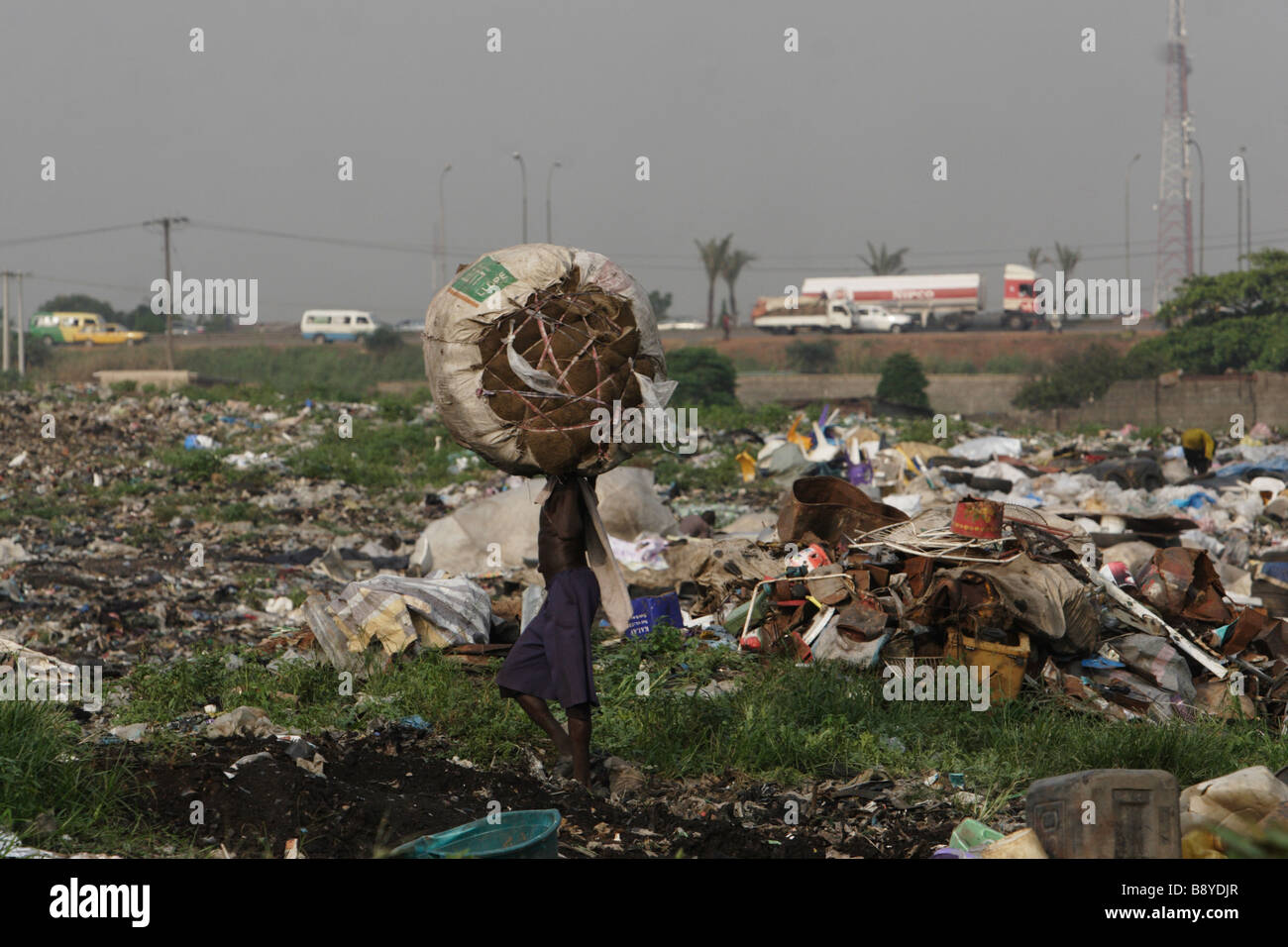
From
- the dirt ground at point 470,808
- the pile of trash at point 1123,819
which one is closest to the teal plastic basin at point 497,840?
the dirt ground at point 470,808

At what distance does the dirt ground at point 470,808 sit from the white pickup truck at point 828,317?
3968 cm

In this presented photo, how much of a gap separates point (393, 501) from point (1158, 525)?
26.7 ft

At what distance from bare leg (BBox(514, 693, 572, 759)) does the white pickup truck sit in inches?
1563

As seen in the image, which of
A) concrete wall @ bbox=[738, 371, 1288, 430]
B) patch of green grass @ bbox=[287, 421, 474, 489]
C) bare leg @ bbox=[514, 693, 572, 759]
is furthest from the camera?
concrete wall @ bbox=[738, 371, 1288, 430]

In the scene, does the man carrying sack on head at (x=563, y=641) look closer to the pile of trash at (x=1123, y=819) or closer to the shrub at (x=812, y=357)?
the pile of trash at (x=1123, y=819)

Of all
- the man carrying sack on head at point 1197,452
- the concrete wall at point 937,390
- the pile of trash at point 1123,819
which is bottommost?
the pile of trash at point 1123,819

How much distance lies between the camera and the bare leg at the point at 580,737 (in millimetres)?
4379

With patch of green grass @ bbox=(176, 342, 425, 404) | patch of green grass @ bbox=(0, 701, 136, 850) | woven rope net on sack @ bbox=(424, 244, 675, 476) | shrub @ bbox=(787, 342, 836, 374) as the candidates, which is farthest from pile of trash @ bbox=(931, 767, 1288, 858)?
shrub @ bbox=(787, 342, 836, 374)

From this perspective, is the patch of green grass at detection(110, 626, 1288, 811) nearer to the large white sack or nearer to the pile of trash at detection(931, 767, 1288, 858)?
the pile of trash at detection(931, 767, 1288, 858)

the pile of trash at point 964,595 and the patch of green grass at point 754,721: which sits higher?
the pile of trash at point 964,595

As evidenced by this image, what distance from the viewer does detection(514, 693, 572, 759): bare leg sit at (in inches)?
177

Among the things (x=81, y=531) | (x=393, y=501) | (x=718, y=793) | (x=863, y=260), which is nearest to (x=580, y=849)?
(x=718, y=793)

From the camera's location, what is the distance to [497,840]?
3248 mm

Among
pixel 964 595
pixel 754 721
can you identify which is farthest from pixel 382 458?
pixel 754 721
